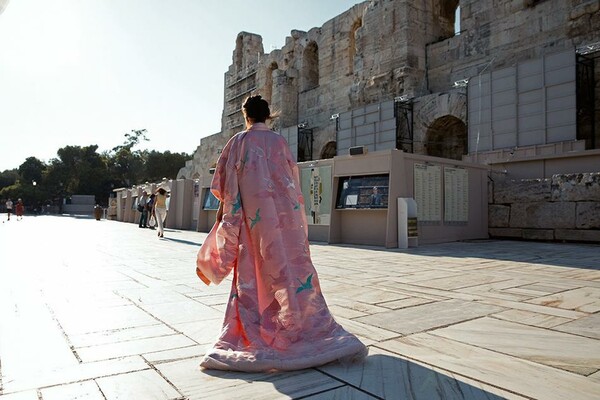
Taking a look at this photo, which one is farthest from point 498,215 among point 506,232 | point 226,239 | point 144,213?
point 144,213

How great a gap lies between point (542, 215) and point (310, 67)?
21.8 m

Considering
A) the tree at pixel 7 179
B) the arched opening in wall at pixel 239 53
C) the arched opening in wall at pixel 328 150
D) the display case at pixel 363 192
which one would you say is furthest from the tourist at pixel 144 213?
the tree at pixel 7 179

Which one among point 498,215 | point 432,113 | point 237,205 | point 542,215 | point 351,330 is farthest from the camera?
point 432,113

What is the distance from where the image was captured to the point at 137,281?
505 cm

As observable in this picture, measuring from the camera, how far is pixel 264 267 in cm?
258

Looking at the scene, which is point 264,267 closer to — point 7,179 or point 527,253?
point 527,253

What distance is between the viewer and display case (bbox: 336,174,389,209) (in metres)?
9.15

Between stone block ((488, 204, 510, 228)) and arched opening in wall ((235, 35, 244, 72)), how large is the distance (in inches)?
1237

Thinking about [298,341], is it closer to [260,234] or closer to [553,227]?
[260,234]

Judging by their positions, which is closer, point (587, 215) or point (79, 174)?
point (587, 215)

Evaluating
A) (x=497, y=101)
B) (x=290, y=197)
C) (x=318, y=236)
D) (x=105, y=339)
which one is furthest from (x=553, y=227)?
(x=105, y=339)

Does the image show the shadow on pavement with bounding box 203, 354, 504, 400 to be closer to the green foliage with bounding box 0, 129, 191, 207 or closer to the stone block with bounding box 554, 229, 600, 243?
the stone block with bounding box 554, 229, 600, 243

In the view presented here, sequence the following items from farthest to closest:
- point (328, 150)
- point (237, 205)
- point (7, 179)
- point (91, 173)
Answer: point (7, 179) → point (91, 173) → point (328, 150) → point (237, 205)

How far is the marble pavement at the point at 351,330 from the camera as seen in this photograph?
2.06 m
